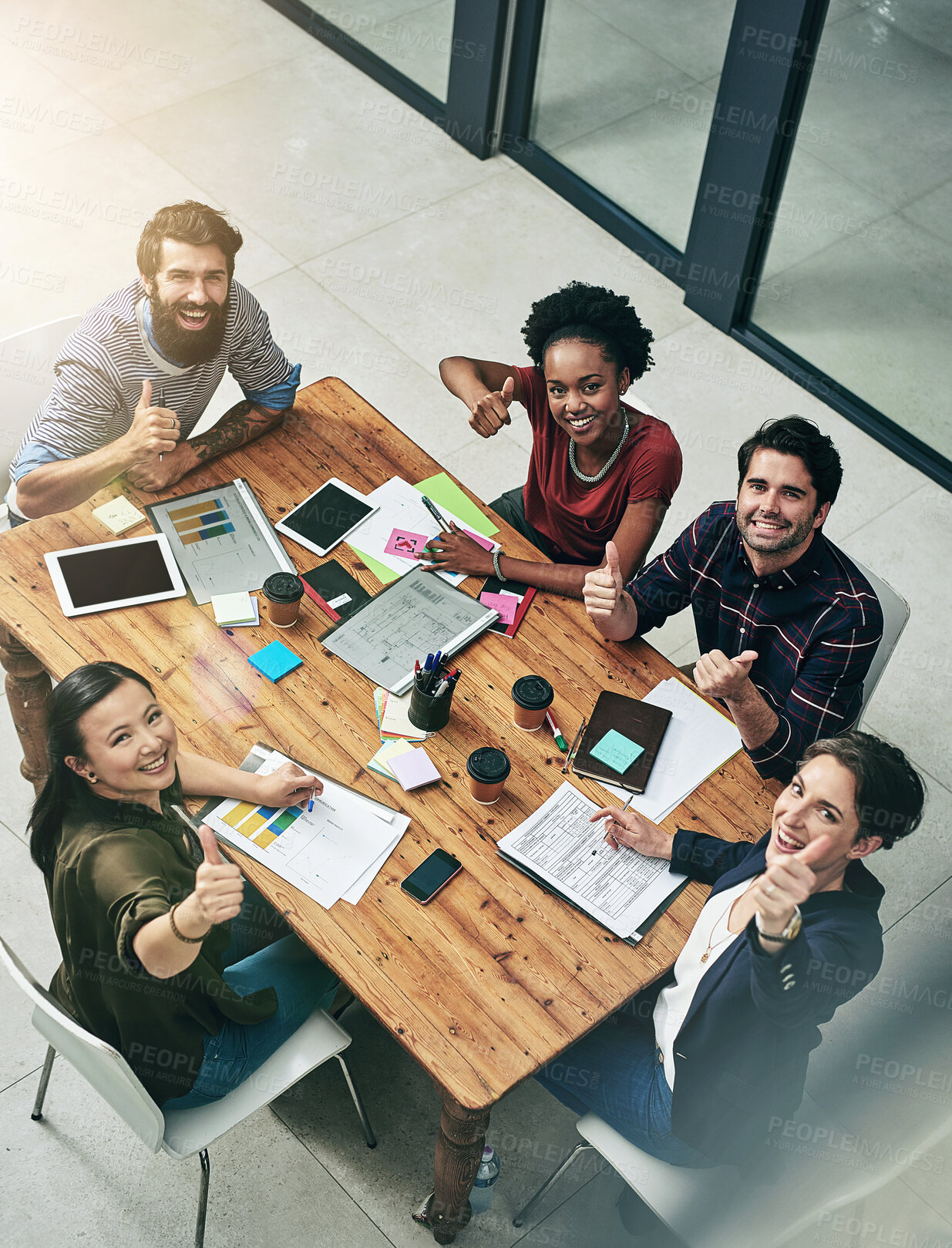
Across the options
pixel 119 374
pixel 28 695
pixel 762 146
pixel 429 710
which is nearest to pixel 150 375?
pixel 119 374

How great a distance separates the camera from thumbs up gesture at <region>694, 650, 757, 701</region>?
2342 millimetres

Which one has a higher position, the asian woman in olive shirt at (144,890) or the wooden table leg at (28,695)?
the asian woman in olive shirt at (144,890)

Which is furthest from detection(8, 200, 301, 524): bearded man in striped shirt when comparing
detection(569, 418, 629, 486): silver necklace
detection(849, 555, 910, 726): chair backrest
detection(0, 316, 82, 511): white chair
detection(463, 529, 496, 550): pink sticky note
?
detection(849, 555, 910, 726): chair backrest

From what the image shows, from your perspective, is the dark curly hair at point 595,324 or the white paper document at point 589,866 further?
the dark curly hair at point 595,324

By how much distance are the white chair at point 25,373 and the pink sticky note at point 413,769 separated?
1.50m

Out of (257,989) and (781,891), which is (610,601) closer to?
(781,891)

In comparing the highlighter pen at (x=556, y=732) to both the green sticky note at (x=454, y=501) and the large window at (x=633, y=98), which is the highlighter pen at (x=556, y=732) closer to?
the green sticky note at (x=454, y=501)

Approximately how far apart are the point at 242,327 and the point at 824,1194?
2.37m

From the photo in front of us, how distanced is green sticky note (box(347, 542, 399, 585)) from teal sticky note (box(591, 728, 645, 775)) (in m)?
0.66

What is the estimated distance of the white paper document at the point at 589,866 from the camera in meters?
2.20

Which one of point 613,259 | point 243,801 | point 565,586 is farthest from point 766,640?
point 613,259

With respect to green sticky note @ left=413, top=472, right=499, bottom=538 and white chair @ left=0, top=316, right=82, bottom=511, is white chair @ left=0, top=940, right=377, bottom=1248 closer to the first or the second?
green sticky note @ left=413, top=472, right=499, bottom=538

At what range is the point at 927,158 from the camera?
396 centimetres

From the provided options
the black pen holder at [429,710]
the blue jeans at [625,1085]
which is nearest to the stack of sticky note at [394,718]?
the black pen holder at [429,710]
